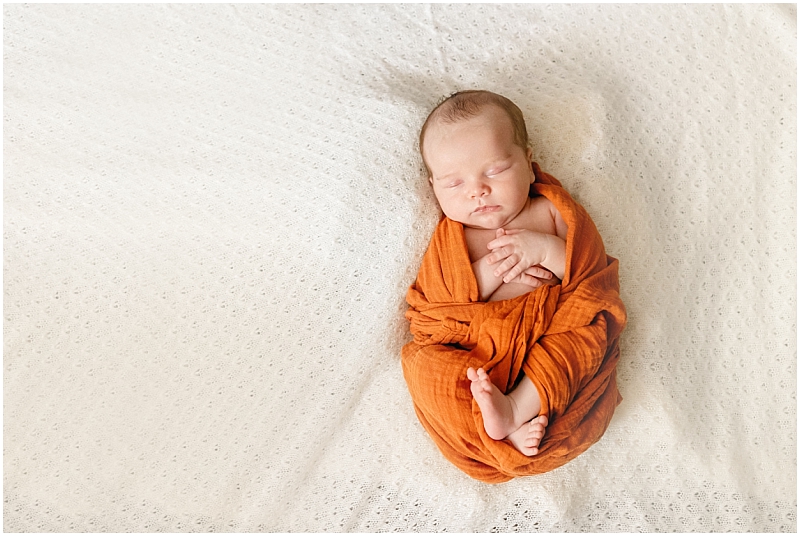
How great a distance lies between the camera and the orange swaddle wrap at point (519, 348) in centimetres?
145

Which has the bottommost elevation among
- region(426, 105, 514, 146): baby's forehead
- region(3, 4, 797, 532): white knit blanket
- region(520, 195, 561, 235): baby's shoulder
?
region(3, 4, 797, 532): white knit blanket

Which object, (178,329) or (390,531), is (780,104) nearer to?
(390,531)

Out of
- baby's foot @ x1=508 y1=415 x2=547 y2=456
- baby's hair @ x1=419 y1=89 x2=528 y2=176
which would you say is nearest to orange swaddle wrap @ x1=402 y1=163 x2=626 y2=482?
baby's foot @ x1=508 y1=415 x2=547 y2=456

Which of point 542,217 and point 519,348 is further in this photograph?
point 542,217

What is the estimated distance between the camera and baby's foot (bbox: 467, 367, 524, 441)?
138 cm

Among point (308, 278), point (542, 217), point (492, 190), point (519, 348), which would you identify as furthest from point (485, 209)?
point (308, 278)

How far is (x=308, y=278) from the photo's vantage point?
1636mm

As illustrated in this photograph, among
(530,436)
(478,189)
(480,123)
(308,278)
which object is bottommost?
(308,278)

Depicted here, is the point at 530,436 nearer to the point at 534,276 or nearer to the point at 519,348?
the point at 519,348

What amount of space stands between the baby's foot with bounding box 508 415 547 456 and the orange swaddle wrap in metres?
0.02

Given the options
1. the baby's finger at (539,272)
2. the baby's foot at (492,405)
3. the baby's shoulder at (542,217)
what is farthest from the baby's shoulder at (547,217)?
the baby's foot at (492,405)

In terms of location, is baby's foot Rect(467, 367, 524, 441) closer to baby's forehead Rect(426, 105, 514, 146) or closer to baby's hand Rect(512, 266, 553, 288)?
baby's hand Rect(512, 266, 553, 288)

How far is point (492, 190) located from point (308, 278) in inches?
19.8

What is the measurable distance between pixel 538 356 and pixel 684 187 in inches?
27.0
